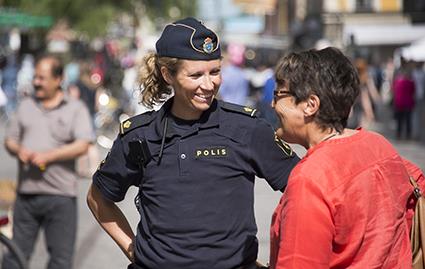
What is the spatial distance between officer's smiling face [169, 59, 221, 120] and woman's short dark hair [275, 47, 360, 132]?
57 cm

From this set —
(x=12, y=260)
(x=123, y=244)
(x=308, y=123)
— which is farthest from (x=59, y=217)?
(x=308, y=123)

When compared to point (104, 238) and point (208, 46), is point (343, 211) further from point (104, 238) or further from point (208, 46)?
point (104, 238)

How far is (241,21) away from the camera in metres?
74.6

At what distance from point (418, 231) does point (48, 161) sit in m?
3.65

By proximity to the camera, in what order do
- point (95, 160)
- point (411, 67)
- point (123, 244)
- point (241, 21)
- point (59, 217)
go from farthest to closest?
point (241, 21) < point (411, 67) < point (95, 160) < point (59, 217) < point (123, 244)

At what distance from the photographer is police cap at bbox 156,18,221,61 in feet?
12.2

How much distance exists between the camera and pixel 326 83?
311 cm

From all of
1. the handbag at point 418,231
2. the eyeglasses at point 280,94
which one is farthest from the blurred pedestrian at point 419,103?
the eyeglasses at point 280,94

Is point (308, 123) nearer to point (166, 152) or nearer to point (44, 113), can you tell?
point (166, 152)

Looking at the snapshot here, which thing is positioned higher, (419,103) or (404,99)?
(404,99)

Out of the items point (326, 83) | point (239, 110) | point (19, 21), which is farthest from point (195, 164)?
point (19, 21)

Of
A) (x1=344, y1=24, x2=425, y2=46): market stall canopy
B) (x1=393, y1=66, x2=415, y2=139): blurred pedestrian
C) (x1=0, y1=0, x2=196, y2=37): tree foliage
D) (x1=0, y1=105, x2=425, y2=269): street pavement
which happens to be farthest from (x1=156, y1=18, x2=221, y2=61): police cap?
(x1=344, y1=24, x2=425, y2=46): market stall canopy

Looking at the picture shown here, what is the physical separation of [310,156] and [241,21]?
71940mm

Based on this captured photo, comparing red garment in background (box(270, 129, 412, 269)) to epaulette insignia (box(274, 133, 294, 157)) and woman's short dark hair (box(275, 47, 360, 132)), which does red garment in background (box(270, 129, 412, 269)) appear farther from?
epaulette insignia (box(274, 133, 294, 157))
